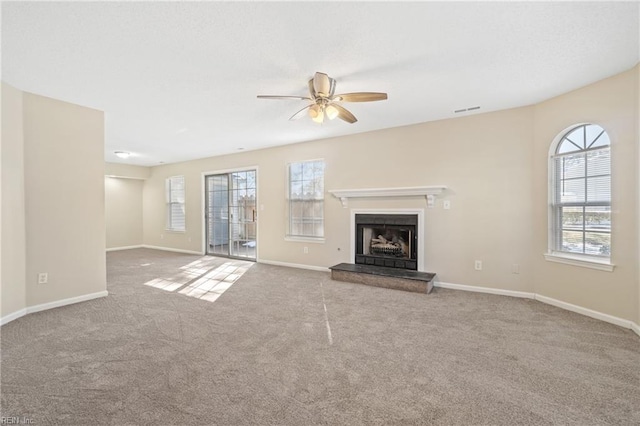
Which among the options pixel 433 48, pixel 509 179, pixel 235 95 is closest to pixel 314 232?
pixel 235 95

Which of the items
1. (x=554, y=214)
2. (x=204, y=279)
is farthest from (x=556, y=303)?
(x=204, y=279)

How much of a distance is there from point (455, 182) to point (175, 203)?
7.22 m

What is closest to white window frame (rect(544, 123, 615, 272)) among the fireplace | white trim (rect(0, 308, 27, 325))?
the fireplace

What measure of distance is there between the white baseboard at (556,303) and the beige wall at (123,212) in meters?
8.59

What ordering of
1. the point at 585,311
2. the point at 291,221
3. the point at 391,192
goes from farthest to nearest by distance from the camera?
the point at 291,221
the point at 391,192
the point at 585,311

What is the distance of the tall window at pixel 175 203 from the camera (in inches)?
307

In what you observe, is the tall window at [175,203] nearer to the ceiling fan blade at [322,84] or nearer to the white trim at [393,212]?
the white trim at [393,212]

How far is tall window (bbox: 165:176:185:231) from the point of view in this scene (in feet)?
25.6

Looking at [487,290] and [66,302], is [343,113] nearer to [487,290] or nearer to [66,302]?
[487,290]

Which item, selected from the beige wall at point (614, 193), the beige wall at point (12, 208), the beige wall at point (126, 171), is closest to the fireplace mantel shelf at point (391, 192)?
the beige wall at point (614, 193)

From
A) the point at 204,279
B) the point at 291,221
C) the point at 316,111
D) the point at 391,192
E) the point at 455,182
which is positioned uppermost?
the point at 316,111

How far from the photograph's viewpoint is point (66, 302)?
3.49 metres

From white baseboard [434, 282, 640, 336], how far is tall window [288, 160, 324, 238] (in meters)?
2.44

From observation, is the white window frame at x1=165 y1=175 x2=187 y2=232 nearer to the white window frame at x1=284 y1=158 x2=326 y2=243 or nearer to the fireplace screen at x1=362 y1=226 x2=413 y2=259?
the white window frame at x1=284 y1=158 x2=326 y2=243
